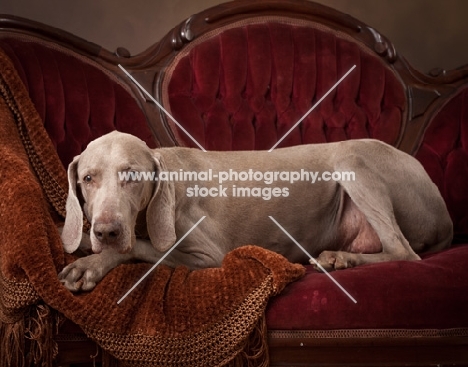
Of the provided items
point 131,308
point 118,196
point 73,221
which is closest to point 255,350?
point 131,308

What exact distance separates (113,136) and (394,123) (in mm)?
1607

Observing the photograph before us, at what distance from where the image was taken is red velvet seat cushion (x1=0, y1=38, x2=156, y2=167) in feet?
9.79

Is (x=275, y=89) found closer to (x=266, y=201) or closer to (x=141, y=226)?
(x=266, y=201)

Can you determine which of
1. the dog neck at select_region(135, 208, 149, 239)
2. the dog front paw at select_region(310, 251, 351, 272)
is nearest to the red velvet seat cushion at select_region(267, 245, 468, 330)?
the dog front paw at select_region(310, 251, 351, 272)

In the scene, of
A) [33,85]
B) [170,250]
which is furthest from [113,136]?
[33,85]

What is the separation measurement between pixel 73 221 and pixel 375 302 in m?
1.06

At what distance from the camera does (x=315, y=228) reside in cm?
282

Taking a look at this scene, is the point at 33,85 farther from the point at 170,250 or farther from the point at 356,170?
the point at 356,170

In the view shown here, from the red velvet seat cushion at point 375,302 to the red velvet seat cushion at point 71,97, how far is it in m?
1.39

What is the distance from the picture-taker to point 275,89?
10.8 feet

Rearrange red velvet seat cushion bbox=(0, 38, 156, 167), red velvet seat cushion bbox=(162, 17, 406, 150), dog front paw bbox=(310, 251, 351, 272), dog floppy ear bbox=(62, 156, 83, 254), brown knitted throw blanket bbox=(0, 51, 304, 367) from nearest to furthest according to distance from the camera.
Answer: brown knitted throw blanket bbox=(0, 51, 304, 367) < dog floppy ear bbox=(62, 156, 83, 254) < dog front paw bbox=(310, 251, 351, 272) < red velvet seat cushion bbox=(0, 38, 156, 167) < red velvet seat cushion bbox=(162, 17, 406, 150)

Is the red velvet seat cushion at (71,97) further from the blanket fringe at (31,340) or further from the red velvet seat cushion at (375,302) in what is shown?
the red velvet seat cushion at (375,302)

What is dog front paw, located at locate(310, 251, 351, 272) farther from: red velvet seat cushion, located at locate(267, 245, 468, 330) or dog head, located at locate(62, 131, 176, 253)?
dog head, located at locate(62, 131, 176, 253)

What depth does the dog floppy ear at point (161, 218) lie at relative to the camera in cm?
229
